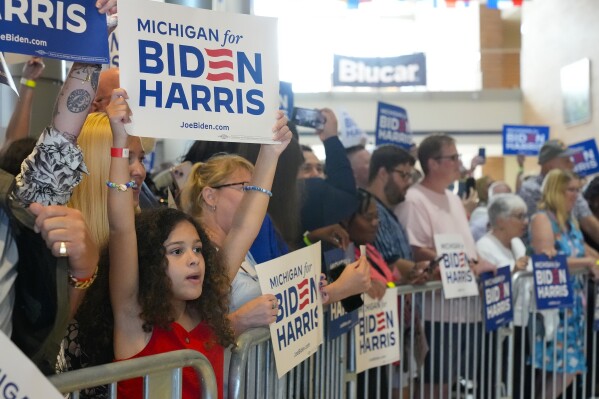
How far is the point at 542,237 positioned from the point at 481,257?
24.7 inches

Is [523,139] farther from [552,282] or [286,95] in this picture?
[286,95]

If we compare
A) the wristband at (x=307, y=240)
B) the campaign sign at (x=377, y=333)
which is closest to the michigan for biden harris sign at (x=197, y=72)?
the wristband at (x=307, y=240)

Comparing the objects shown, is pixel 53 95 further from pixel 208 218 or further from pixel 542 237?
pixel 542 237

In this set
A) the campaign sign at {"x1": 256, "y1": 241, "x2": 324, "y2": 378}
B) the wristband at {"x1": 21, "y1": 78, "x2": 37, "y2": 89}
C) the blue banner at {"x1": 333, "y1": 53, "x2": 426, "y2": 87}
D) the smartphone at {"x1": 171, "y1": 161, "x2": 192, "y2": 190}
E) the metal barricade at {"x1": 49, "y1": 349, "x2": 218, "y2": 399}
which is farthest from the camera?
the blue banner at {"x1": 333, "y1": 53, "x2": 426, "y2": 87}

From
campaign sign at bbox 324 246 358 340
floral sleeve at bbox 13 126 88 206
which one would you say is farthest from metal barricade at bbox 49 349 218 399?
campaign sign at bbox 324 246 358 340

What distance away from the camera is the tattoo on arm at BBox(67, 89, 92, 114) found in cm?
231

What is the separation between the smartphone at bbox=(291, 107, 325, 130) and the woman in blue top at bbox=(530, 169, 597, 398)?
2.12m

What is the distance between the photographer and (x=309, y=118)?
4793mm

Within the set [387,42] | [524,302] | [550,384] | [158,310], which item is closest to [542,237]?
[524,302]

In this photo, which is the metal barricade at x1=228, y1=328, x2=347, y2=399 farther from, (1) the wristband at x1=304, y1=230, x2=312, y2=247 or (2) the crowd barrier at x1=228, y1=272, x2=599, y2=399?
(1) the wristband at x1=304, y1=230, x2=312, y2=247

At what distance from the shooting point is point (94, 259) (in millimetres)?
2145

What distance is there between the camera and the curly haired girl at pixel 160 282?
249 centimetres

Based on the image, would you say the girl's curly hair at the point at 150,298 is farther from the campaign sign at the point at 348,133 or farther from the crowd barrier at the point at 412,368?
the campaign sign at the point at 348,133

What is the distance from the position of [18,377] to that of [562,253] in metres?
4.94
